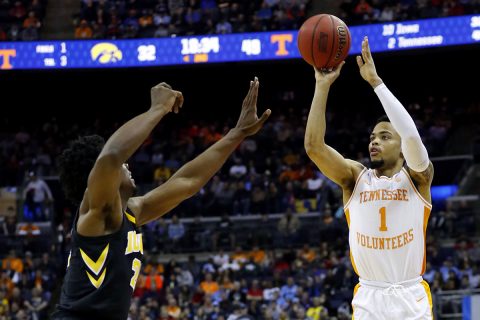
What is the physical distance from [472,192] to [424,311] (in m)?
13.3

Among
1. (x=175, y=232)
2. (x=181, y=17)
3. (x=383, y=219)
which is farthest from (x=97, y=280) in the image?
(x=181, y=17)

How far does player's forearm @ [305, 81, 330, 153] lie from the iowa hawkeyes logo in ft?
46.8

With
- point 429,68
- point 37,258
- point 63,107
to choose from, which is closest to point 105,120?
point 63,107

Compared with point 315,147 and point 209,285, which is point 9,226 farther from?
point 315,147

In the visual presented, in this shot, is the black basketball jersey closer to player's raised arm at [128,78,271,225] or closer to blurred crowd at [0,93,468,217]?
player's raised arm at [128,78,271,225]

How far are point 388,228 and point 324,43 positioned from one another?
1207 millimetres

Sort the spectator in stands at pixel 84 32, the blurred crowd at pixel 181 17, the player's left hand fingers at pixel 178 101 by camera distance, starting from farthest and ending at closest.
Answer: the spectator in stands at pixel 84 32 → the blurred crowd at pixel 181 17 → the player's left hand fingers at pixel 178 101

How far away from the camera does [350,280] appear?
1452 cm

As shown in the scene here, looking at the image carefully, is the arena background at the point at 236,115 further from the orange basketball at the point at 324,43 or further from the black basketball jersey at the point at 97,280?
the black basketball jersey at the point at 97,280

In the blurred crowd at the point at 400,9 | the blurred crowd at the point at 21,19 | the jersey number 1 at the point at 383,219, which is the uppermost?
the blurred crowd at the point at 21,19

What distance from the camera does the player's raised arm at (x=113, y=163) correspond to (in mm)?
3623

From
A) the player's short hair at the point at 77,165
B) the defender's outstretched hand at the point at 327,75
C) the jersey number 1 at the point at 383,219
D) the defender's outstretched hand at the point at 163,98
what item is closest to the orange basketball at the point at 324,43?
the defender's outstretched hand at the point at 327,75

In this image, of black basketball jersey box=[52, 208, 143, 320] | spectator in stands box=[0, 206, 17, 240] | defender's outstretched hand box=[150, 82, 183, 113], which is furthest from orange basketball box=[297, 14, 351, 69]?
spectator in stands box=[0, 206, 17, 240]

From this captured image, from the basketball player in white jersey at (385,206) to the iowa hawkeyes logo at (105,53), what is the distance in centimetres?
1415
